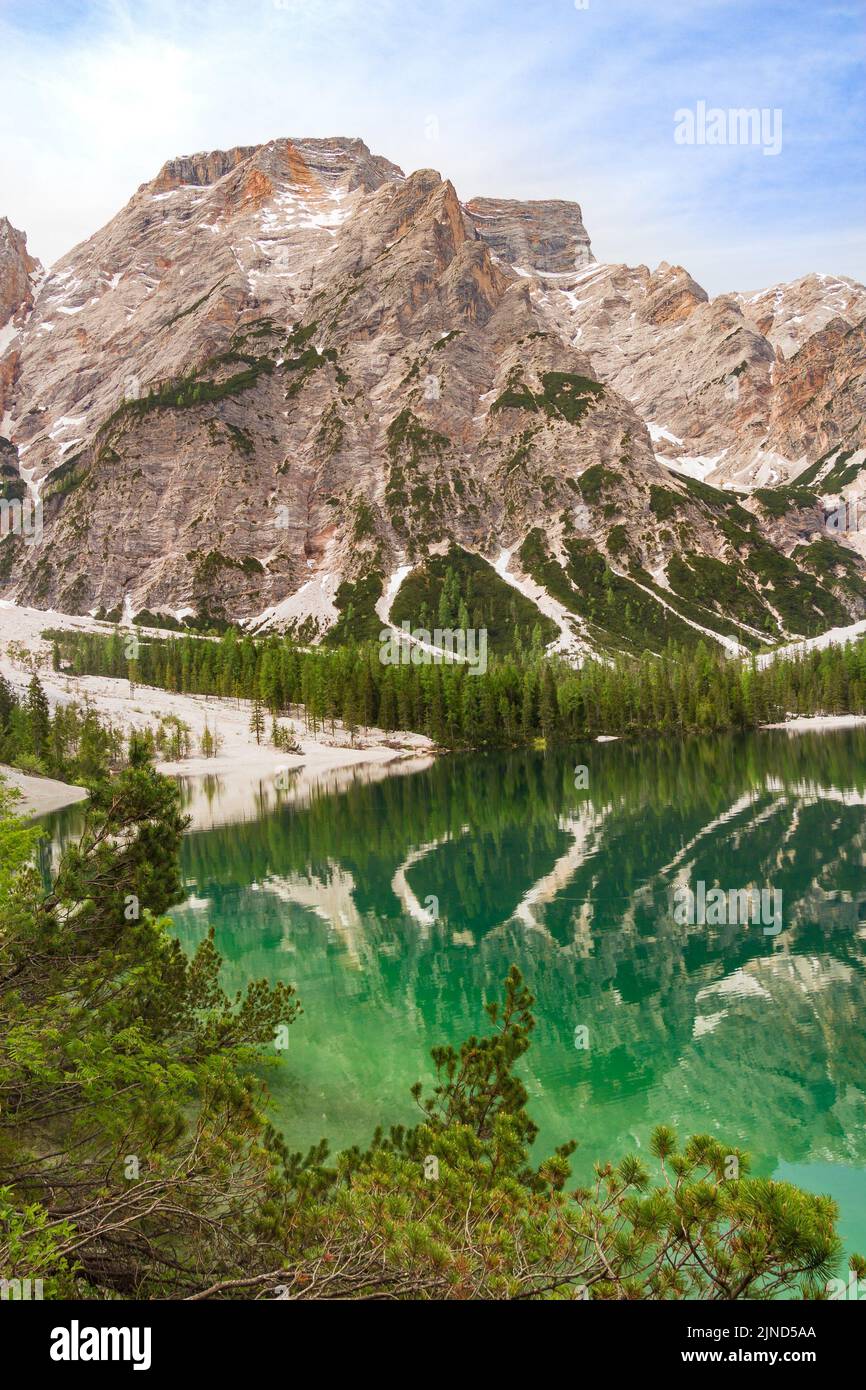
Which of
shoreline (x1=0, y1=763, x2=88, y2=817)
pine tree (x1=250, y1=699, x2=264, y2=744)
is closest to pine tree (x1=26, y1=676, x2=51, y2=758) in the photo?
shoreline (x1=0, y1=763, x2=88, y2=817)

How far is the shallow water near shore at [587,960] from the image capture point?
56.5ft

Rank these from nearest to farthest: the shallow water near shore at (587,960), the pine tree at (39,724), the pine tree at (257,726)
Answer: the shallow water near shore at (587,960) → the pine tree at (39,724) → the pine tree at (257,726)

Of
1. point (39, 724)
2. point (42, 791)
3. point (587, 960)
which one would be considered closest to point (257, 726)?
point (39, 724)

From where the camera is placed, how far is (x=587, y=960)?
28344 mm

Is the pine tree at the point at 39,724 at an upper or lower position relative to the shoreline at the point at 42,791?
upper

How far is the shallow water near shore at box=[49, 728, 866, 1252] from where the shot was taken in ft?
56.5

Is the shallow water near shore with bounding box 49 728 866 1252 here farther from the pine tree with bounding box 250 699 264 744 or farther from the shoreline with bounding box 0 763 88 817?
the pine tree with bounding box 250 699 264 744

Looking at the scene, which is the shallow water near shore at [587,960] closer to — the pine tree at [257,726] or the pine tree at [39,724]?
the pine tree at [39,724]

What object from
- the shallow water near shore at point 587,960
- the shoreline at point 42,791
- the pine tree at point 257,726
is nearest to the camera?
the shallow water near shore at point 587,960

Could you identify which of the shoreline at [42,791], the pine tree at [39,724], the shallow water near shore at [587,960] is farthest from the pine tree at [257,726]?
the shallow water near shore at [587,960]

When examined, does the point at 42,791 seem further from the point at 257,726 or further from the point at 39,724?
the point at 257,726
